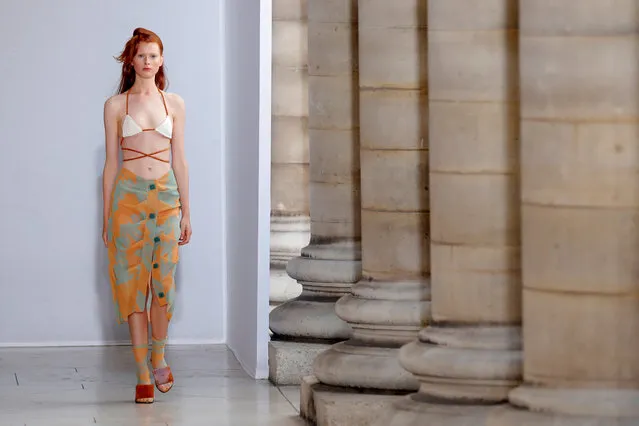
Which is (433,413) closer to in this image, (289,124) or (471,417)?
(471,417)

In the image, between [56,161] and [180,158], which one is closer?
[180,158]

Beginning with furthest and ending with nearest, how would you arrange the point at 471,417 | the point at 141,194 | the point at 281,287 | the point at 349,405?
the point at 281,287 → the point at 141,194 → the point at 349,405 → the point at 471,417

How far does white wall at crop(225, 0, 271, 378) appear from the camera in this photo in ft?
26.7

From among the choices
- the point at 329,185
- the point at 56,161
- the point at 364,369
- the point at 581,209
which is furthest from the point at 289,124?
the point at 581,209

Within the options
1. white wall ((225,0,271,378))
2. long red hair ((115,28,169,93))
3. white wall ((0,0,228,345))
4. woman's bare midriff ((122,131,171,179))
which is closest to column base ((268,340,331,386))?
white wall ((225,0,271,378))

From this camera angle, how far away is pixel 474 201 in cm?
499

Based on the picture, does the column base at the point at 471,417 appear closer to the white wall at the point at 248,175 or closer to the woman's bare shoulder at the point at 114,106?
the woman's bare shoulder at the point at 114,106

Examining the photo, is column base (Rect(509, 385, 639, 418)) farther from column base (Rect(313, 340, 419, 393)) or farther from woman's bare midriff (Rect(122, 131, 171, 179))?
woman's bare midriff (Rect(122, 131, 171, 179))

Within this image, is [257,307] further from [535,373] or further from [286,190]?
[535,373]

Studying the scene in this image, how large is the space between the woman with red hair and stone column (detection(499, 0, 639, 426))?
3.37 m

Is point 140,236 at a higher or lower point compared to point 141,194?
lower

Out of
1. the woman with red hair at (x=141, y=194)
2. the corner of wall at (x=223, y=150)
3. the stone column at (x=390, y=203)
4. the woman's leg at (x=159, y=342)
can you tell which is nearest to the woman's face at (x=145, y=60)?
the woman with red hair at (x=141, y=194)

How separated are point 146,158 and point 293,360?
138 centimetres

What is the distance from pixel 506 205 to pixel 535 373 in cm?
71
